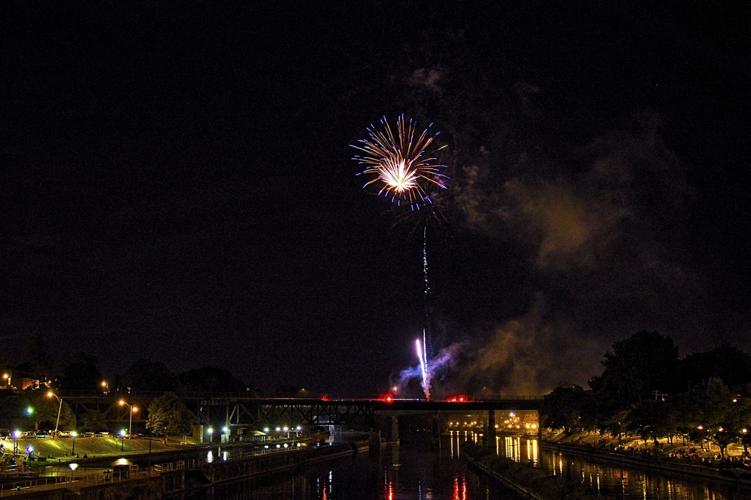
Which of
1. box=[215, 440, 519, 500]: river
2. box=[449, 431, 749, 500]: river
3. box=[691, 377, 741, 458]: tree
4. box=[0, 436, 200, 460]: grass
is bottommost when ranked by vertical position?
box=[215, 440, 519, 500]: river

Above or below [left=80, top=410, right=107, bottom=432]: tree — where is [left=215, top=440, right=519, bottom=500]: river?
below

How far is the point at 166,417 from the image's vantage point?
440 feet

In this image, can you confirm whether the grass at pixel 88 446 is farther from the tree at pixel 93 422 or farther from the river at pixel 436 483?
the river at pixel 436 483

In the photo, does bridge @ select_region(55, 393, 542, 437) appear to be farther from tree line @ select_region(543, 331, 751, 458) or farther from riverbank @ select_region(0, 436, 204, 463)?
riverbank @ select_region(0, 436, 204, 463)

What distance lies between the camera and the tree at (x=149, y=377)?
178875 mm

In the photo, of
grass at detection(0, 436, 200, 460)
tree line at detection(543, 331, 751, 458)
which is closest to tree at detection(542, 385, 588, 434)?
tree line at detection(543, 331, 751, 458)

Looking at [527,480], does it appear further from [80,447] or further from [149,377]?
[149,377]

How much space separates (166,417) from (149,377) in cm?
4978

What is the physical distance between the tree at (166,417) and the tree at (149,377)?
41.2 metres

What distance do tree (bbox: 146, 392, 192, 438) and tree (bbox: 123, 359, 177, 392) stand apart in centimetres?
4116

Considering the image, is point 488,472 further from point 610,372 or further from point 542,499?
point 610,372

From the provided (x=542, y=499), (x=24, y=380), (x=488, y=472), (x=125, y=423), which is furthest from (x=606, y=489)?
(x=24, y=380)

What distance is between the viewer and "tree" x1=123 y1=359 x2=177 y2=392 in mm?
178875

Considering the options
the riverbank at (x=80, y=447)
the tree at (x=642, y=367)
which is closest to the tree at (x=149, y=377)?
the riverbank at (x=80, y=447)
